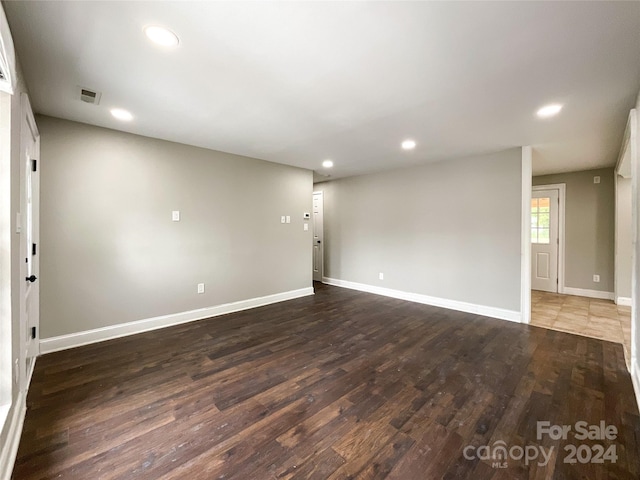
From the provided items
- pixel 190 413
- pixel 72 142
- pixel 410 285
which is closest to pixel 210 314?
pixel 190 413

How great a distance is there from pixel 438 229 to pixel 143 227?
4.34 meters

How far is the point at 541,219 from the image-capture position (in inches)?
218

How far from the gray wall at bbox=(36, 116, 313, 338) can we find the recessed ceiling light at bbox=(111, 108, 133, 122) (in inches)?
18.7

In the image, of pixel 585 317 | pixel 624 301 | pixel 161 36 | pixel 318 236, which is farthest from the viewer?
pixel 318 236

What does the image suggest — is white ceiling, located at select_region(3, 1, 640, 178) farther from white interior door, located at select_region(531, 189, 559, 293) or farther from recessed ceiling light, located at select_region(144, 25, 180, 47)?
white interior door, located at select_region(531, 189, 559, 293)

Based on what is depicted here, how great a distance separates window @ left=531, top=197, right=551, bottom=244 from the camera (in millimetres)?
5480

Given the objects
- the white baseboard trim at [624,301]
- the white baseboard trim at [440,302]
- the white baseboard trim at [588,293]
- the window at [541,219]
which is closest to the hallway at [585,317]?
the white baseboard trim at [624,301]

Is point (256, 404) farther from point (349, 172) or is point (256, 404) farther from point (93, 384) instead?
point (349, 172)

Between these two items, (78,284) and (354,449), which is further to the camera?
(78,284)

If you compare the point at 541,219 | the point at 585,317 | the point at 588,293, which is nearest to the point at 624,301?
the point at 588,293

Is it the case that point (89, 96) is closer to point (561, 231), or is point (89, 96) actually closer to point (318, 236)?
point (318, 236)

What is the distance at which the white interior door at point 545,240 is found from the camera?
5379 millimetres

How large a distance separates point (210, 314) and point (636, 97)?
5.05 metres

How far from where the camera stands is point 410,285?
4898mm
